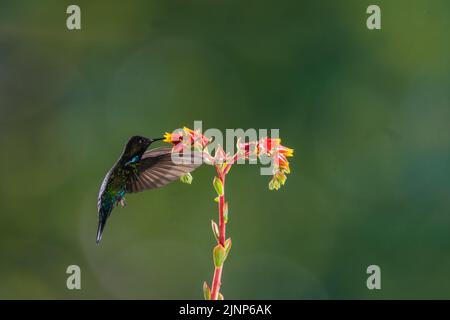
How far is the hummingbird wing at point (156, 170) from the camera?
1.76 meters

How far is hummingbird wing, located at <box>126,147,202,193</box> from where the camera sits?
1.76m

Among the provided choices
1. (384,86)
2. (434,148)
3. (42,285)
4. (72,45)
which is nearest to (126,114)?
(72,45)

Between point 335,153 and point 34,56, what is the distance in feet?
8.62

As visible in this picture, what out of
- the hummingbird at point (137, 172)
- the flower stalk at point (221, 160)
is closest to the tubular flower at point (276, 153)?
the flower stalk at point (221, 160)

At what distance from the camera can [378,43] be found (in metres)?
5.47

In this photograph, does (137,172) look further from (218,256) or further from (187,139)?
(218,256)

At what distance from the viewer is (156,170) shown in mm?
1862

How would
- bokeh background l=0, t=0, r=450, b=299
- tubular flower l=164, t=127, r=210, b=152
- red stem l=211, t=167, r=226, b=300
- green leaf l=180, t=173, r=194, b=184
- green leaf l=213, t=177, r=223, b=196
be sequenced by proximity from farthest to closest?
1. bokeh background l=0, t=0, r=450, b=299
2. green leaf l=180, t=173, r=194, b=184
3. tubular flower l=164, t=127, r=210, b=152
4. green leaf l=213, t=177, r=223, b=196
5. red stem l=211, t=167, r=226, b=300

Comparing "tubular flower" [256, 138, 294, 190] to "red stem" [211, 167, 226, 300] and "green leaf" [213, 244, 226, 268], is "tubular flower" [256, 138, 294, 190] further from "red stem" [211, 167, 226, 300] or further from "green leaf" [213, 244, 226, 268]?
"green leaf" [213, 244, 226, 268]

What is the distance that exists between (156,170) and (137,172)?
6 centimetres

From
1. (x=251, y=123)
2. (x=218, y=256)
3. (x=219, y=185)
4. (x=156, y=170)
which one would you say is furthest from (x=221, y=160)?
(x=251, y=123)

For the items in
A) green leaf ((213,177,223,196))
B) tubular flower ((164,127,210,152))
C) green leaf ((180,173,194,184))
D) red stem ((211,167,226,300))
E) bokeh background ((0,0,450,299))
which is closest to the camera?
red stem ((211,167,226,300))

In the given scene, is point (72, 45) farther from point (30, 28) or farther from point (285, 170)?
point (285, 170)

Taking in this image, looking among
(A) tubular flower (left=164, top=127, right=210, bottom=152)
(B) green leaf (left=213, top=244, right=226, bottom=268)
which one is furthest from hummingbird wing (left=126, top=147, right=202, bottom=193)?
(B) green leaf (left=213, top=244, right=226, bottom=268)
